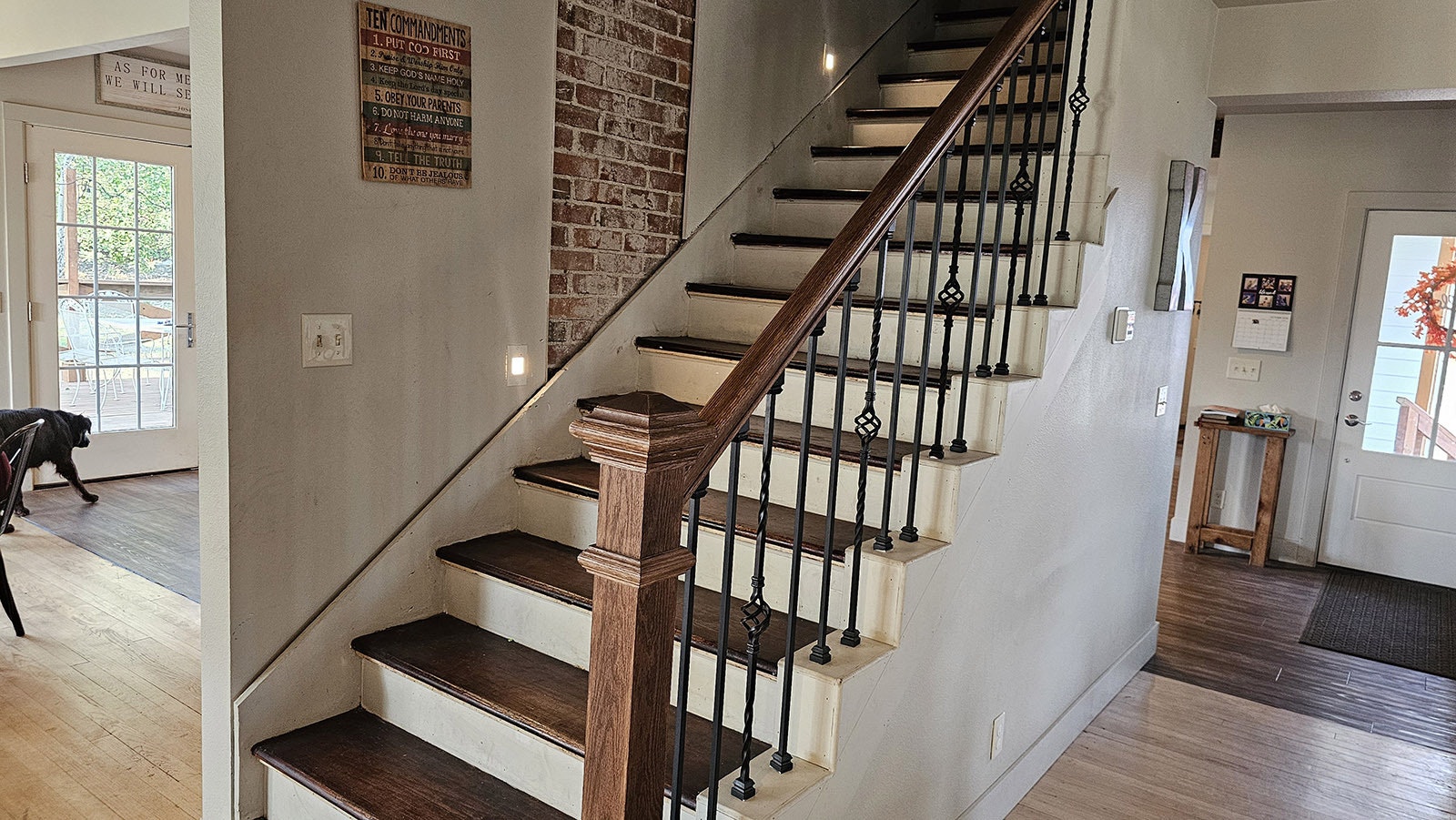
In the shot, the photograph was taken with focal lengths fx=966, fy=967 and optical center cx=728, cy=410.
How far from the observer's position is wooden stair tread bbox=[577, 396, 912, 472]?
2.48 m

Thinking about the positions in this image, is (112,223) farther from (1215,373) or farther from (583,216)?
(1215,373)

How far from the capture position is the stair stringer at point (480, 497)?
2420 mm

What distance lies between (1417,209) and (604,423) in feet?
19.4

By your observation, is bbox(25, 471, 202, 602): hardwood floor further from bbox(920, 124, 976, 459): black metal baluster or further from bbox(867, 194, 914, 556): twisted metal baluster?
bbox(920, 124, 976, 459): black metal baluster

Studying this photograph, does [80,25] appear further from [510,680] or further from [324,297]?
[510,680]

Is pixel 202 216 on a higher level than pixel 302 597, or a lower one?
higher

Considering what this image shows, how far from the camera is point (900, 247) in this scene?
10.5 feet

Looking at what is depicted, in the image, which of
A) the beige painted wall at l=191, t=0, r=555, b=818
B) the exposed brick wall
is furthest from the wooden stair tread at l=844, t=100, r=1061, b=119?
the beige painted wall at l=191, t=0, r=555, b=818

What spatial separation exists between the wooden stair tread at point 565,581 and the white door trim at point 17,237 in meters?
4.22

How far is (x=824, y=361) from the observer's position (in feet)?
9.87

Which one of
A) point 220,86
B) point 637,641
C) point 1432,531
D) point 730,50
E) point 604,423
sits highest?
point 730,50

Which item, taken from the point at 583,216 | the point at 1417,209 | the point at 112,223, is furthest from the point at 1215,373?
the point at 112,223

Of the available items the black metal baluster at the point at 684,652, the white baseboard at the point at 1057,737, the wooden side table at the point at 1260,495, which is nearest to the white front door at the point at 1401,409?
the wooden side table at the point at 1260,495

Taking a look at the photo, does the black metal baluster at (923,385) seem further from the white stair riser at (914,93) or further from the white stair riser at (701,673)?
the white stair riser at (914,93)
